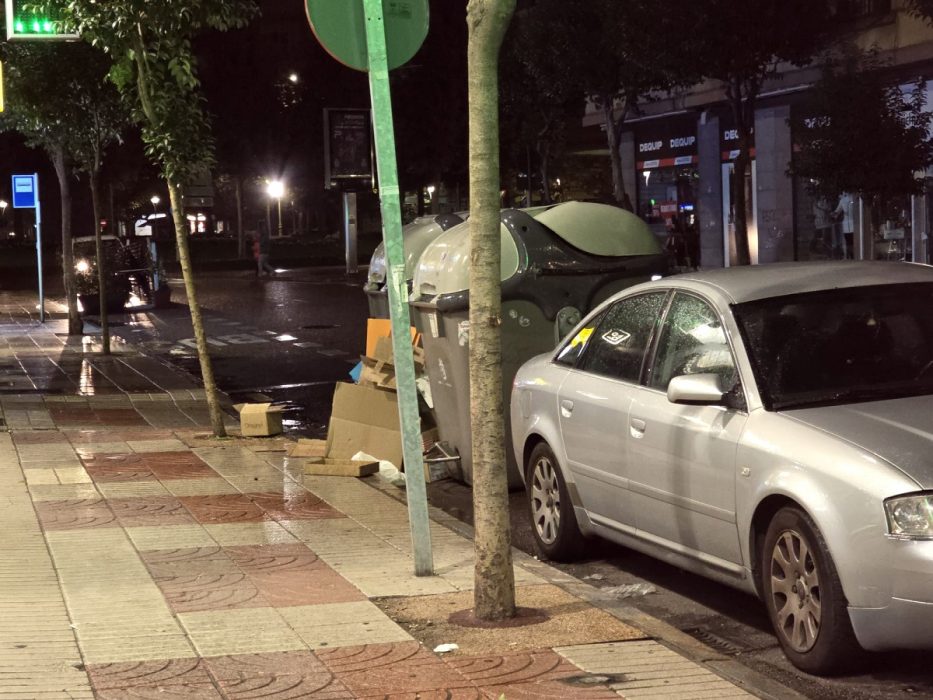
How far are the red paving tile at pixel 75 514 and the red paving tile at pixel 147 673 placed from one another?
9.83ft

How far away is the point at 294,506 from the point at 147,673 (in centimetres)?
377

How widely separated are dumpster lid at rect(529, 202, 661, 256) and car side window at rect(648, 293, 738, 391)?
10.5 ft

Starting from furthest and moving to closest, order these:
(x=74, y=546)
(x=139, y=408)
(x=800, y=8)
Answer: (x=800, y=8), (x=139, y=408), (x=74, y=546)

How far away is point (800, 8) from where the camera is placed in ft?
92.2

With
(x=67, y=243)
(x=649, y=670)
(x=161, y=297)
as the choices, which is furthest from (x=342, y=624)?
(x=161, y=297)

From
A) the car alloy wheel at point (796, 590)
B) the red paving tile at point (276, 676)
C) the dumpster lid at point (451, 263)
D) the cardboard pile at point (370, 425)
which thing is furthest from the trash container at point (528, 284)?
the red paving tile at point (276, 676)

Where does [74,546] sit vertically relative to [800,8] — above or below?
below

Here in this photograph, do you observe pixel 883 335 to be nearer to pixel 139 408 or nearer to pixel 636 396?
pixel 636 396

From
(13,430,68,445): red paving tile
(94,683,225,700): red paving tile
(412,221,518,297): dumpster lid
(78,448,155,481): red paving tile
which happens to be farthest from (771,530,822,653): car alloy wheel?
(13,430,68,445): red paving tile

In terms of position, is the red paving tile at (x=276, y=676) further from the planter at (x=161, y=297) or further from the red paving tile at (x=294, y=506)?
the planter at (x=161, y=297)

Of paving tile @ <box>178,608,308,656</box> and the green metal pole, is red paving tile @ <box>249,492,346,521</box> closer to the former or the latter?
the green metal pole

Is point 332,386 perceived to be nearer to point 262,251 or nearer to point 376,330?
point 376,330

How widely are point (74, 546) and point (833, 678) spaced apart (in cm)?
418

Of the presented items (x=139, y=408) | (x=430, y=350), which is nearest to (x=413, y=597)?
(x=430, y=350)
